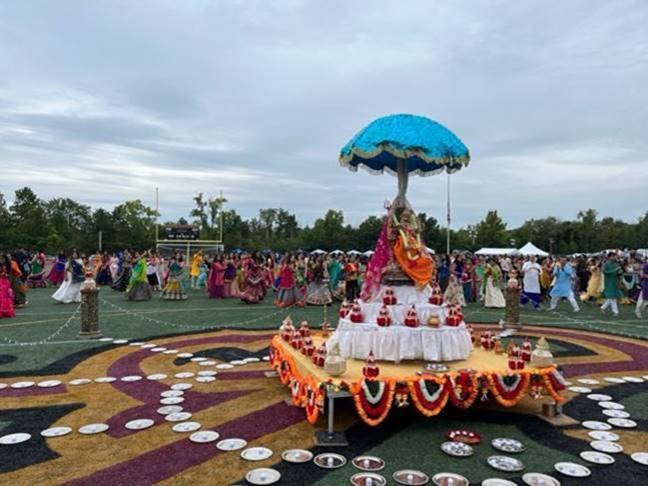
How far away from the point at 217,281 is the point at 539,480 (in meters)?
16.8

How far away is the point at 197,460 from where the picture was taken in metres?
4.70

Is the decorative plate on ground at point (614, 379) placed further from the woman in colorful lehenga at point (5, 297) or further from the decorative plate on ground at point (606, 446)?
the woman in colorful lehenga at point (5, 297)

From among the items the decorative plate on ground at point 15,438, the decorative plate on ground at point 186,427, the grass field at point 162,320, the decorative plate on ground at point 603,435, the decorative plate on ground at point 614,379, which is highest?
the grass field at point 162,320

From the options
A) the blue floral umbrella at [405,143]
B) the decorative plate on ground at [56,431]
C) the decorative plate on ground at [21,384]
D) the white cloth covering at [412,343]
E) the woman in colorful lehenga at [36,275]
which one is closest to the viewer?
the decorative plate on ground at [56,431]

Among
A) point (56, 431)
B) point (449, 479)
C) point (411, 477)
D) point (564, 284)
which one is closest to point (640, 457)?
point (449, 479)

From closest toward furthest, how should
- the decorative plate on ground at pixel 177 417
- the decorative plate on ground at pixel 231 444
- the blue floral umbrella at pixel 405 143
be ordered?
the decorative plate on ground at pixel 231 444 < the decorative plate on ground at pixel 177 417 < the blue floral umbrella at pixel 405 143

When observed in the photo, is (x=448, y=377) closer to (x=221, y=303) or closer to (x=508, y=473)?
(x=508, y=473)

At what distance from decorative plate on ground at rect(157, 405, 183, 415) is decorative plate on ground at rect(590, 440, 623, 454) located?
14.9 feet

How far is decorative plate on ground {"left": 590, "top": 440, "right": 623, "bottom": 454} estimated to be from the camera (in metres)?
4.95

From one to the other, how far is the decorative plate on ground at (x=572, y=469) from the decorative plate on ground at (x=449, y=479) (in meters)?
0.92

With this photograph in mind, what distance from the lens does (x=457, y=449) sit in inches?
196

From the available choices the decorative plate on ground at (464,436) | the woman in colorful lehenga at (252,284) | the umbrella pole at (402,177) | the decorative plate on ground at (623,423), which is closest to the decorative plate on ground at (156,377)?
the decorative plate on ground at (464,436)

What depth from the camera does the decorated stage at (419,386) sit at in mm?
5441

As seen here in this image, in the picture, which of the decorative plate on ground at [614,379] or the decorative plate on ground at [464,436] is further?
the decorative plate on ground at [614,379]
